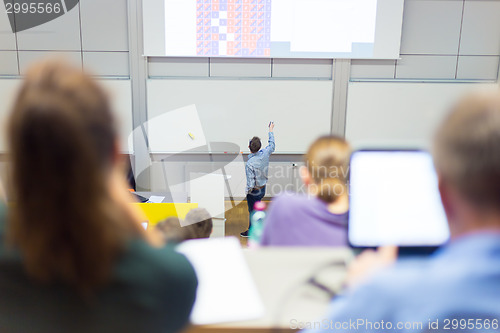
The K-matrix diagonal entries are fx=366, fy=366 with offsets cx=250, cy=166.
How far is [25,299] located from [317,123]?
4.75 m

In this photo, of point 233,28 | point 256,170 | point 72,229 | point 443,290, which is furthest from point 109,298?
point 233,28

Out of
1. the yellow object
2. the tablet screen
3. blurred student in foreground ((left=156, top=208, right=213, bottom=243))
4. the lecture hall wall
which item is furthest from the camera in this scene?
the lecture hall wall

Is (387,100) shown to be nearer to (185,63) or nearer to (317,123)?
(317,123)

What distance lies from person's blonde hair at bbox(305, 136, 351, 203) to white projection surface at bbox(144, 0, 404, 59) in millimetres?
3873

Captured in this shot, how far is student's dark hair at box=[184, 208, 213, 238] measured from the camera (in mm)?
1783

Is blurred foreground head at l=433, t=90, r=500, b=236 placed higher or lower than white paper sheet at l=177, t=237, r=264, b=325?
higher

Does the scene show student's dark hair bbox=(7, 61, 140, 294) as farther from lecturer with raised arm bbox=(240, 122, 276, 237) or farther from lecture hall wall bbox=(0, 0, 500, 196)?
lecture hall wall bbox=(0, 0, 500, 196)

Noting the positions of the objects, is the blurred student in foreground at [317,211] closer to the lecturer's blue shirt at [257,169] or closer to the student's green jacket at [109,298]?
the student's green jacket at [109,298]

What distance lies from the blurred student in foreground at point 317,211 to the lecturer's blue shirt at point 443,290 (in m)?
0.36

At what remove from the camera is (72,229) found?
17.0 inches

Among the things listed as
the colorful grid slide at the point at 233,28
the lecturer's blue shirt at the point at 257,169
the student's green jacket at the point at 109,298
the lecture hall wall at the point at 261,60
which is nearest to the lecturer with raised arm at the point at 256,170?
the lecturer's blue shirt at the point at 257,169

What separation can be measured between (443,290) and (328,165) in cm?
67

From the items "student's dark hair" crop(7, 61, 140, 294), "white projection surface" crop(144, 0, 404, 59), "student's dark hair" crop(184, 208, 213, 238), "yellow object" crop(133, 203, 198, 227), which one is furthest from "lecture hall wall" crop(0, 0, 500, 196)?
"student's dark hair" crop(7, 61, 140, 294)

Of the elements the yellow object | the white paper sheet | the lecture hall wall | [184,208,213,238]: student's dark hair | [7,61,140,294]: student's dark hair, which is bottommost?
the yellow object
